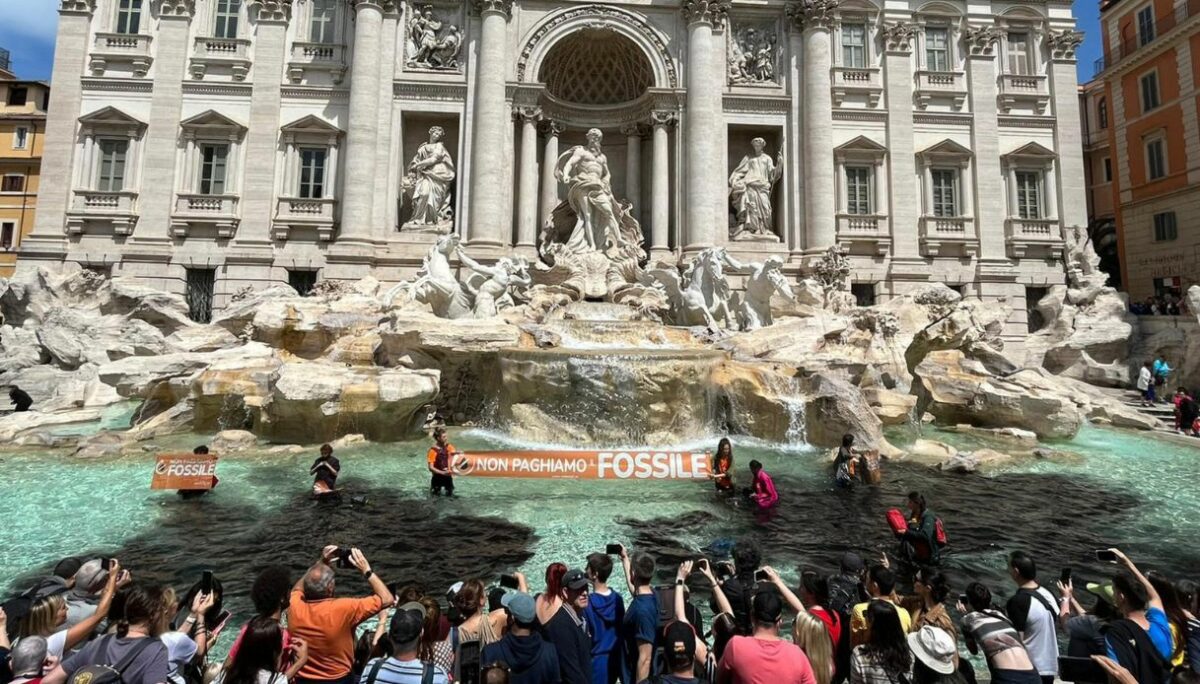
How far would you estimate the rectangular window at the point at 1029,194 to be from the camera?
2095 centimetres

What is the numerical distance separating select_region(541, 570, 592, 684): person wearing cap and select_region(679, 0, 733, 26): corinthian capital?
67.6 ft

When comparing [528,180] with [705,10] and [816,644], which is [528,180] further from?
[816,644]

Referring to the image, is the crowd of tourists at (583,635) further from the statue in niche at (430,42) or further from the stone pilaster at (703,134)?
the statue in niche at (430,42)

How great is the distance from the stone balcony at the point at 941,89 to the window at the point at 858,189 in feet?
10.5

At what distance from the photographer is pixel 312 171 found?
19.6m

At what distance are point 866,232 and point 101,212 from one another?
80.6 feet

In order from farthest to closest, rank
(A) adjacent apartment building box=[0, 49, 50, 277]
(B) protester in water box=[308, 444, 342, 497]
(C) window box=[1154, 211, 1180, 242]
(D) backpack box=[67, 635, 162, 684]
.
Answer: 1. (A) adjacent apartment building box=[0, 49, 50, 277]
2. (C) window box=[1154, 211, 1180, 242]
3. (B) protester in water box=[308, 444, 342, 497]
4. (D) backpack box=[67, 635, 162, 684]

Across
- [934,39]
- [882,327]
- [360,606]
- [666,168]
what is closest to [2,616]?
[360,606]

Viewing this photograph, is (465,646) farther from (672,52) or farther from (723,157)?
(672,52)

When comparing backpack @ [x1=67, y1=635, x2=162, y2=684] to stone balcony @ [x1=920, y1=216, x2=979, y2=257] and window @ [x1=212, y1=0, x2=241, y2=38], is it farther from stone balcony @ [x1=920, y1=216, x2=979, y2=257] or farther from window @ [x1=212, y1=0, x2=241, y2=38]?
window @ [x1=212, y1=0, x2=241, y2=38]

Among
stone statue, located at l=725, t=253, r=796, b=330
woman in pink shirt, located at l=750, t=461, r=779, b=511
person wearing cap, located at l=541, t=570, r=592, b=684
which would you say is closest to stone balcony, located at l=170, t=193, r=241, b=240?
stone statue, located at l=725, t=253, r=796, b=330

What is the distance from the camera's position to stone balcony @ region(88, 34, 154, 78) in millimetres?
19031

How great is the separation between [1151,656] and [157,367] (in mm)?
15076

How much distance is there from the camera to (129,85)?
19.1m
